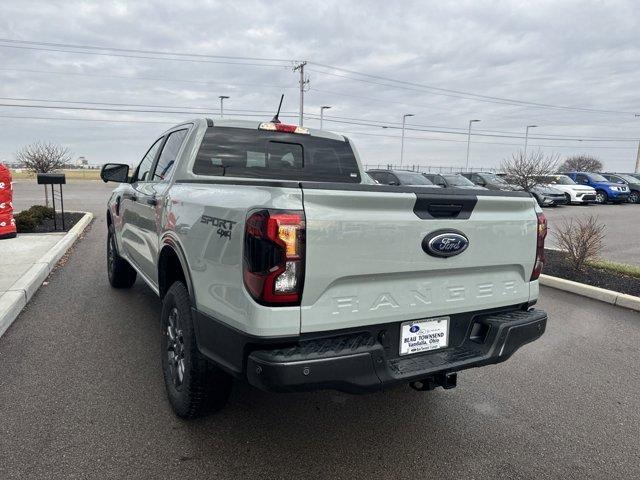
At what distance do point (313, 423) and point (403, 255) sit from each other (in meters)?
1.35

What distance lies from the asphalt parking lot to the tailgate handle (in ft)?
4.56

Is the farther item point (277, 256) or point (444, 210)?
point (444, 210)

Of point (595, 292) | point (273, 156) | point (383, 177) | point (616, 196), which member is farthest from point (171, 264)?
point (616, 196)

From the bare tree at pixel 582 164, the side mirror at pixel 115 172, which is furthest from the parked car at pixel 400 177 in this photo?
the bare tree at pixel 582 164

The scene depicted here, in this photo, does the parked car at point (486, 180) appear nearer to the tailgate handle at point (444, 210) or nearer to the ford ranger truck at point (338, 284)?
the ford ranger truck at point (338, 284)

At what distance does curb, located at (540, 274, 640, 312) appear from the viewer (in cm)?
569

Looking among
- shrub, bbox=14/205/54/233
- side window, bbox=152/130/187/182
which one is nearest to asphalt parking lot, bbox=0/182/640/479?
side window, bbox=152/130/187/182

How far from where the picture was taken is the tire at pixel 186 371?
8.97 feet

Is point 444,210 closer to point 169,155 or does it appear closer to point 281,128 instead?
point 281,128

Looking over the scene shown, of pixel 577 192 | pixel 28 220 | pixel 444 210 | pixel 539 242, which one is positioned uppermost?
pixel 444 210

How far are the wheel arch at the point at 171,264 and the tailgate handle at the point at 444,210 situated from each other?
1.45 metres

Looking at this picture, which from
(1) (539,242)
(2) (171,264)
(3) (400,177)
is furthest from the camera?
(3) (400,177)

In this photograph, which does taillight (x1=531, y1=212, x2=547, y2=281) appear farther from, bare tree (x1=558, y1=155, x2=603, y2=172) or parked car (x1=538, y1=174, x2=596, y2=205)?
bare tree (x1=558, y1=155, x2=603, y2=172)

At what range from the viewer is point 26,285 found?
5500 millimetres
